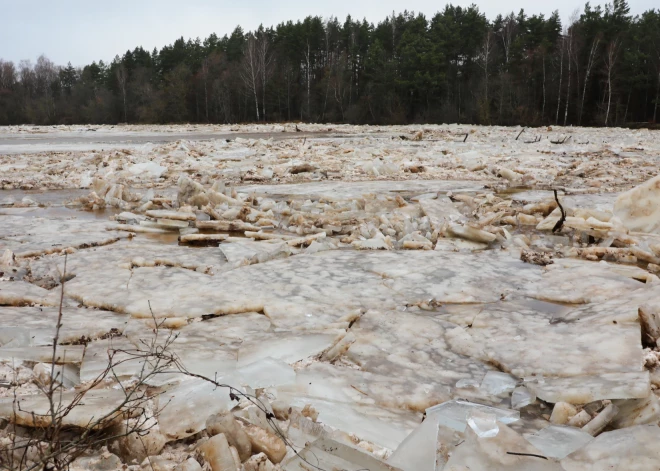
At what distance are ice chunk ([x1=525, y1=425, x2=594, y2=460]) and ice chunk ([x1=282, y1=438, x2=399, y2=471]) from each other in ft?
1.24

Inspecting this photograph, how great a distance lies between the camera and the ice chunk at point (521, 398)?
1.38m

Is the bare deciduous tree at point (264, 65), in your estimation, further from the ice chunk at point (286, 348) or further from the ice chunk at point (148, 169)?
the ice chunk at point (286, 348)

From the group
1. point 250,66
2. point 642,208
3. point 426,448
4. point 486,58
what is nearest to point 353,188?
point 642,208

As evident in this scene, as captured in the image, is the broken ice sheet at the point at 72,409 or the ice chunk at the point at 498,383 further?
the ice chunk at the point at 498,383

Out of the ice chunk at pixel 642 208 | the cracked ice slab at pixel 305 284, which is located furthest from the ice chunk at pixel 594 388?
the ice chunk at pixel 642 208

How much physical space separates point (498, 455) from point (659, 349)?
94 cm

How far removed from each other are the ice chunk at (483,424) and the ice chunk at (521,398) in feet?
0.57

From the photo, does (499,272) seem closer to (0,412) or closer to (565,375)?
(565,375)

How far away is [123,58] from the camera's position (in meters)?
50.7

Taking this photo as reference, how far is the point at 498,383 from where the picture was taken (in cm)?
150

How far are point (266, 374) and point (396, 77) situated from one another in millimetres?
38727

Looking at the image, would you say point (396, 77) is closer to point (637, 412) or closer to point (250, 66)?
point (250, 66)

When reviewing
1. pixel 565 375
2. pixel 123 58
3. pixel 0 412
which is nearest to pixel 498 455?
pixel 565 375

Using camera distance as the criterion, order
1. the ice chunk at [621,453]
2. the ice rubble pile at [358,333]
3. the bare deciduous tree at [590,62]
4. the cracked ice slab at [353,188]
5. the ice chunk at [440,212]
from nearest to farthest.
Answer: the ice chunk at [621,453] < the ice rubble pile at [358,333] < the ice chunk at [440,212] < the cracked ice slab at [353,188] < the bare deciduous tree at [590,62]
